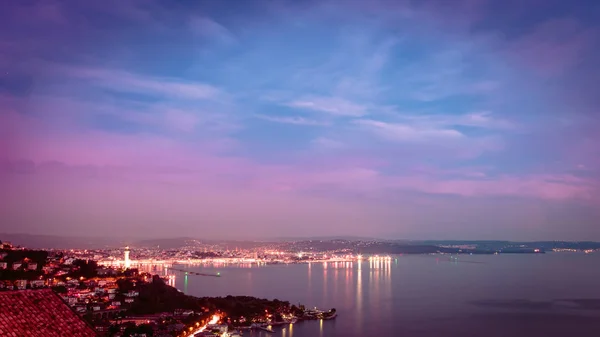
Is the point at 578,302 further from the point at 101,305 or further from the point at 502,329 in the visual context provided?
the point at 101,305

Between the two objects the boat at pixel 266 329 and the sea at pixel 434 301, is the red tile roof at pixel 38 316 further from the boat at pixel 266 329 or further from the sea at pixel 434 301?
the boat at pixel 266 329

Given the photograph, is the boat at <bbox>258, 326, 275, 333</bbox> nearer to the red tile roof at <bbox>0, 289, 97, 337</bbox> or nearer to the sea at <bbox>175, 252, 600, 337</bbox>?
the sea at <bbox>175, 252, 600, 337</bbox>

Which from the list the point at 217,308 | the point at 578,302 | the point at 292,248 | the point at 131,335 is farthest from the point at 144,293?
the point at 292,248

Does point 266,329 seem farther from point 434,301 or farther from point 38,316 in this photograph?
point 38,316

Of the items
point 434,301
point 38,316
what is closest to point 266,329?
point 434,301

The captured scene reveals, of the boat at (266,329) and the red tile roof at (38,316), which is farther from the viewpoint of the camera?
the boat at (266,329)

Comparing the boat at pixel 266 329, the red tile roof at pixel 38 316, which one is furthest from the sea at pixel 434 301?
the red tile roof at pixel 38 316

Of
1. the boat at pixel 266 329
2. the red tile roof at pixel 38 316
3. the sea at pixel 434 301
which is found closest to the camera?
the red tile roof at pixel 38 316

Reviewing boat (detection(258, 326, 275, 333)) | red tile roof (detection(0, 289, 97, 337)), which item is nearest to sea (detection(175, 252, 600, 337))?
boat (detection(258, 326, 275, 333))
